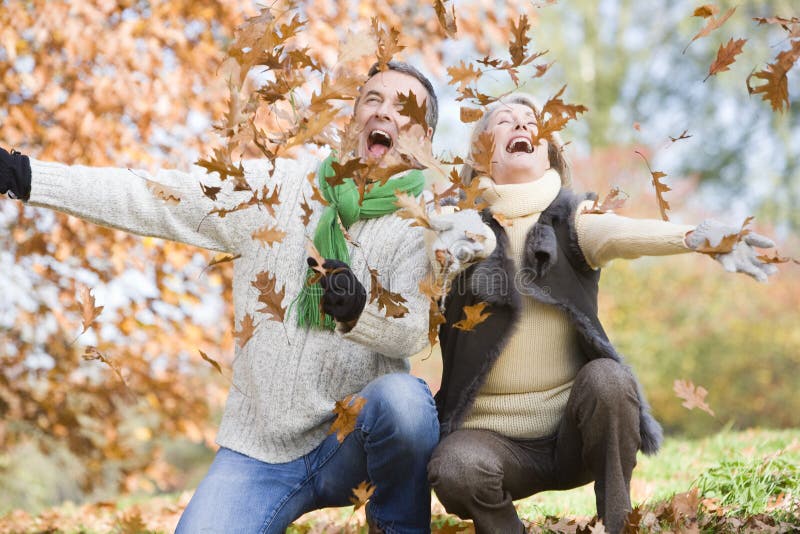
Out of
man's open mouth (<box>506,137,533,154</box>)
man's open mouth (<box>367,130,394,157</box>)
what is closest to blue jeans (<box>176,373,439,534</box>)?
man's open mouth (<box>367,130,394,157</box>)

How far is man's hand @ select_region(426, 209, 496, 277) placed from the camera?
1.83 m

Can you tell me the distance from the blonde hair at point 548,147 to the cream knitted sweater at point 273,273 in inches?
13.6

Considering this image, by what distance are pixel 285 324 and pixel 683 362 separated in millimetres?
7860

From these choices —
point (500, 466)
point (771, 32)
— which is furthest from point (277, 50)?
point (771, 32)

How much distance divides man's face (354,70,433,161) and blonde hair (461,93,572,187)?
22 cm

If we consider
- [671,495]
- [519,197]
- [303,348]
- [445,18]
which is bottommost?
[671,495]

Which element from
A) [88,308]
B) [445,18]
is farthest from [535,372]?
[88,308]

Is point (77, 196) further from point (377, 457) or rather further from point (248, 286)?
point (377, 457)

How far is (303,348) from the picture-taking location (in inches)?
87.5

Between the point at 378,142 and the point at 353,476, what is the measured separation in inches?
37.0

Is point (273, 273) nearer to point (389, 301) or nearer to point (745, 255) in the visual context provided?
point (389, 301)

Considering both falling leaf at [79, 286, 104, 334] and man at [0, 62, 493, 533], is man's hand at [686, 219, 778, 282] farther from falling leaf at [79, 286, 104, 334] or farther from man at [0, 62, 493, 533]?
falling leaf at [79, 286, 104, 334]

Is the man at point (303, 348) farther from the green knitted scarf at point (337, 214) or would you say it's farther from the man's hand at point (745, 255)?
the man's hand at point (745, 255)

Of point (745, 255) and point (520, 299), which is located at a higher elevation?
point (745, 255)
